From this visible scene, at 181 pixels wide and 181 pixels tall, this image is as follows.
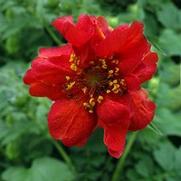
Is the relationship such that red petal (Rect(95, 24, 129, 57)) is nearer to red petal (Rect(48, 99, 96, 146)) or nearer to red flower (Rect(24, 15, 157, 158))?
red flower (Rect(24, 15, 157, 158))

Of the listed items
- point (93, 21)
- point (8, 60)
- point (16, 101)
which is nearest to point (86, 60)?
point (93, 21)

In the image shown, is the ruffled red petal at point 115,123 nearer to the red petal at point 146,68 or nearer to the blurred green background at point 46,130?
the red petal at point 146,68

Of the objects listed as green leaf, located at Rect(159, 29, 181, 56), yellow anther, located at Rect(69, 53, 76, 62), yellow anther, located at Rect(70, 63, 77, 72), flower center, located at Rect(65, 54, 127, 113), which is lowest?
green leaf, located at Rect(159, 29, 181, 56)

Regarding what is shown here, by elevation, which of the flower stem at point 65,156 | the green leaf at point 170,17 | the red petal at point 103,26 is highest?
the red petal at point 103,26

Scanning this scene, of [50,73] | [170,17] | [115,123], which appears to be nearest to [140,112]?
[115,123]

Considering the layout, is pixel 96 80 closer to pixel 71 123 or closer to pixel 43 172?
pixel 71 123

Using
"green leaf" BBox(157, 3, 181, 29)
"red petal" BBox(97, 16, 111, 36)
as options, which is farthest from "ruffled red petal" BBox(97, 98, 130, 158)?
"green leaf" BBox(157, 3, 181, 29)

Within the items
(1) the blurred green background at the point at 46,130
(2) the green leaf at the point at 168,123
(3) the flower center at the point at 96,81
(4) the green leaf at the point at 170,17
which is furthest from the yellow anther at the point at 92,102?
(4) the green leaf at the point at 170,17
